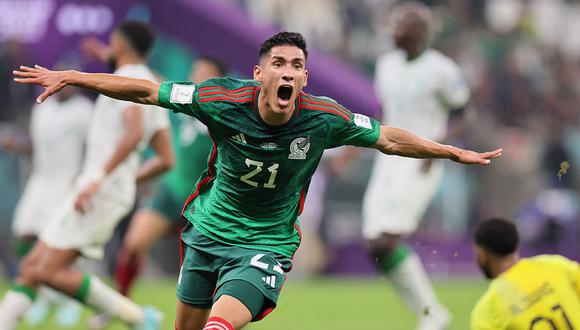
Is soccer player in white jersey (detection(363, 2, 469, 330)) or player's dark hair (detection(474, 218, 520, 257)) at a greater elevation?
soccer player in white jersey (detection(363, 2, 469, 330))

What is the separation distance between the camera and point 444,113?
1012 centimetres

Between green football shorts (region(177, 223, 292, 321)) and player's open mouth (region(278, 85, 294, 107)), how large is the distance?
0.88 m

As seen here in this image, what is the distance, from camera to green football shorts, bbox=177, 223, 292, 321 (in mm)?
6145

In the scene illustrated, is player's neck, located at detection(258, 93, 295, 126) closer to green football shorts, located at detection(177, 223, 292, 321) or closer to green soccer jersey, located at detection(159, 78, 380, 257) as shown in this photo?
green soccer jersey, located at detection(159, 78, 380, 257)

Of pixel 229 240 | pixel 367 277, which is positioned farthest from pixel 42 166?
pixel 367 277

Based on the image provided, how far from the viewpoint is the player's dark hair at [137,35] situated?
29.5 feet

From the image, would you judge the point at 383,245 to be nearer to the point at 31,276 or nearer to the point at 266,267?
the point at 31,276

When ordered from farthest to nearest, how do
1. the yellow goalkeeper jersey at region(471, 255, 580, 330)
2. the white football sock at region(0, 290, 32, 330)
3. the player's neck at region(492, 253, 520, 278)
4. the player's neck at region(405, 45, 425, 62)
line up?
the player's neck at region(405, 45, 425, 62) → the white football sock at region(0, 290, 32, 330) → the player's neck at region(492, 253, 520, 278) → the yellow goalkeeper jersey at region(471, 255, 580, 330)

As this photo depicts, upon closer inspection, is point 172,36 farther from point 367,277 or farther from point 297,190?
point 297,190

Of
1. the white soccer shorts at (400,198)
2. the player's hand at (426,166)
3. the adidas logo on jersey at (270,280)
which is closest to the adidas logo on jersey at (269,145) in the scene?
the adidas logo on jersey at (270,280)

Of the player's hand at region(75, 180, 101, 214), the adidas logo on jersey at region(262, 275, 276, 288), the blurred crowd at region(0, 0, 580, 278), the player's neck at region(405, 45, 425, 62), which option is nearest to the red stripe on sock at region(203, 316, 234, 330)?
the adidas logo on jersey at region(262, 275, 276, 288)

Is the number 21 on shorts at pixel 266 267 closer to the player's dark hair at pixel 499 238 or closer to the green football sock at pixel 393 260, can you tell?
the player's dark hair at pixel 499 238

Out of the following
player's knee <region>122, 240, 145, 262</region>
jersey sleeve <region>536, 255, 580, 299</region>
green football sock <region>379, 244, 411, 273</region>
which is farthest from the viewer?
player's knee <region>122, 240, 145, 262</region>

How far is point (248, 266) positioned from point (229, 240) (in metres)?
0.26
